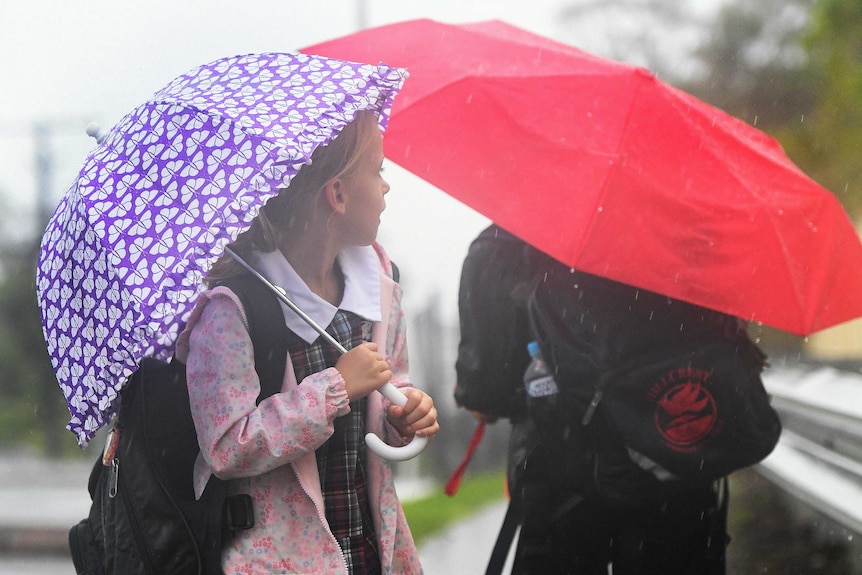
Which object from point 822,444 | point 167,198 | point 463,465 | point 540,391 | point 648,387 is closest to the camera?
point 167,198

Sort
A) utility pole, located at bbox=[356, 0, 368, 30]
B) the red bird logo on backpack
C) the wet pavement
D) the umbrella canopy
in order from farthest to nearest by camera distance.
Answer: utility pole, located at bbox=[356, 0, 368, 30]
the wet pavement
the red bird logo on backpack
the umbrella canopy

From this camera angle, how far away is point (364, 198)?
2.74 metres

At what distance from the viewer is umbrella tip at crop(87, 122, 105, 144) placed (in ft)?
9.07

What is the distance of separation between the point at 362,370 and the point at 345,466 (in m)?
0.30

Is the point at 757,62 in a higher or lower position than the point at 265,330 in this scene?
lower

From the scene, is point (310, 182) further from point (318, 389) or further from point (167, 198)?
point (318, 389)

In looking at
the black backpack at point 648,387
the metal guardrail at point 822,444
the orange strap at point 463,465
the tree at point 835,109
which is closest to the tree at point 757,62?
the tree at point 835,109

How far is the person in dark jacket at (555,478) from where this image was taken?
3.48 meters

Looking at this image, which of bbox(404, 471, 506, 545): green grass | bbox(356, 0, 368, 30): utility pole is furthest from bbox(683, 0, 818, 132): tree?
bbox(404, 471, 506, 545): green grass

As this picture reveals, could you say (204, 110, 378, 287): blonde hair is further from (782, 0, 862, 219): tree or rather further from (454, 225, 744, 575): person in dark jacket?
(782, 0, 862, 219): tree

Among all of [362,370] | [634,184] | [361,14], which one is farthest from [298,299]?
[361,14]

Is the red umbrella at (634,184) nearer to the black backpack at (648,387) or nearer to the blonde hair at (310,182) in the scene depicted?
the black backpack at (648,387)

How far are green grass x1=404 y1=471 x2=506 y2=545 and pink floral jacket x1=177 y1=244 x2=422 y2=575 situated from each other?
554cm

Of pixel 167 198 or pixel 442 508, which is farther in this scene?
pixel 442 508
